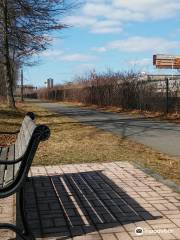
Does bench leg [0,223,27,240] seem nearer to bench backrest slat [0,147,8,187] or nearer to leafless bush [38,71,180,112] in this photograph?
bench backrest slat [0,147,8,187]

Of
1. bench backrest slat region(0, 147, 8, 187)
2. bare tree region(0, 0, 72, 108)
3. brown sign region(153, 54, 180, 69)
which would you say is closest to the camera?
bench backrest slat region(0, 147, 8, 187)

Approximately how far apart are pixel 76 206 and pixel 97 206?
23 centimetres

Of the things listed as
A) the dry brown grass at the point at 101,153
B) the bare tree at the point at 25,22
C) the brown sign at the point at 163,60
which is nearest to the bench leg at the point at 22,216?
the dry brown grass at the point at 101,153

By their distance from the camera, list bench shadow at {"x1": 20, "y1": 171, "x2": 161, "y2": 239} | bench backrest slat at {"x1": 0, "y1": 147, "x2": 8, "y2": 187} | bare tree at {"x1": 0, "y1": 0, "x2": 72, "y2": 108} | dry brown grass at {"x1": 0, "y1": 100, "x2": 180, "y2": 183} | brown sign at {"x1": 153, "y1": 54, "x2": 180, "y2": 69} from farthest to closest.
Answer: brown sign at {"x1": 153, "y1": 54, "x2": 180, "y2": 69}, bare tree at {"x1": 0, "y1": 0, "x2": 72, "y2": 108}, dry brown grass at {"x1": 0, "y1": 100, "x2": 180, "y2": 183}, bench shadow at {"x1": 20, "y1": 171, "x2": 161, "y2": 239}, bench backrest slat at {"x1": 0, "y1": 147, "x2": 8, "y2": 187}

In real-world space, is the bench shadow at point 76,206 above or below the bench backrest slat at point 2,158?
below

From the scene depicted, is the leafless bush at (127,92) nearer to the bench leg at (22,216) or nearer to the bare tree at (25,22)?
the bare tree at (25,22)

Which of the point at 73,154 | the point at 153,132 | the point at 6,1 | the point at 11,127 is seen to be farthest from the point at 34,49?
the point at 73,154

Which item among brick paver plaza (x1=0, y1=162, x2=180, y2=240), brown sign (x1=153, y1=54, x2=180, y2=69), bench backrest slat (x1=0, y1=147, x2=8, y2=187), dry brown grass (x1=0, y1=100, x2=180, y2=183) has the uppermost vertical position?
brown sign (x1=153, y1=54, x2=180, y2=69)

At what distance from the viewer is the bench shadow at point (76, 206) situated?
5.02 m

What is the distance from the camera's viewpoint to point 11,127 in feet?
53.6

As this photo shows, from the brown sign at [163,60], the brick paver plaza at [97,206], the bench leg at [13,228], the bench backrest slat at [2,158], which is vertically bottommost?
the brick paver plaza at [97,206]

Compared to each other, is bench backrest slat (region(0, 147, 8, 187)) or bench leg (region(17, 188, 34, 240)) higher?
bench backrest slat (region(0, 147, 8, 187))

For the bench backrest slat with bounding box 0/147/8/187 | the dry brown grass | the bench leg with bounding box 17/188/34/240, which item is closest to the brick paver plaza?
the bench leg with bounding box 17/188/34/240

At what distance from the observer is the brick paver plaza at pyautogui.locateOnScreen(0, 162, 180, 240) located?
485 cm
